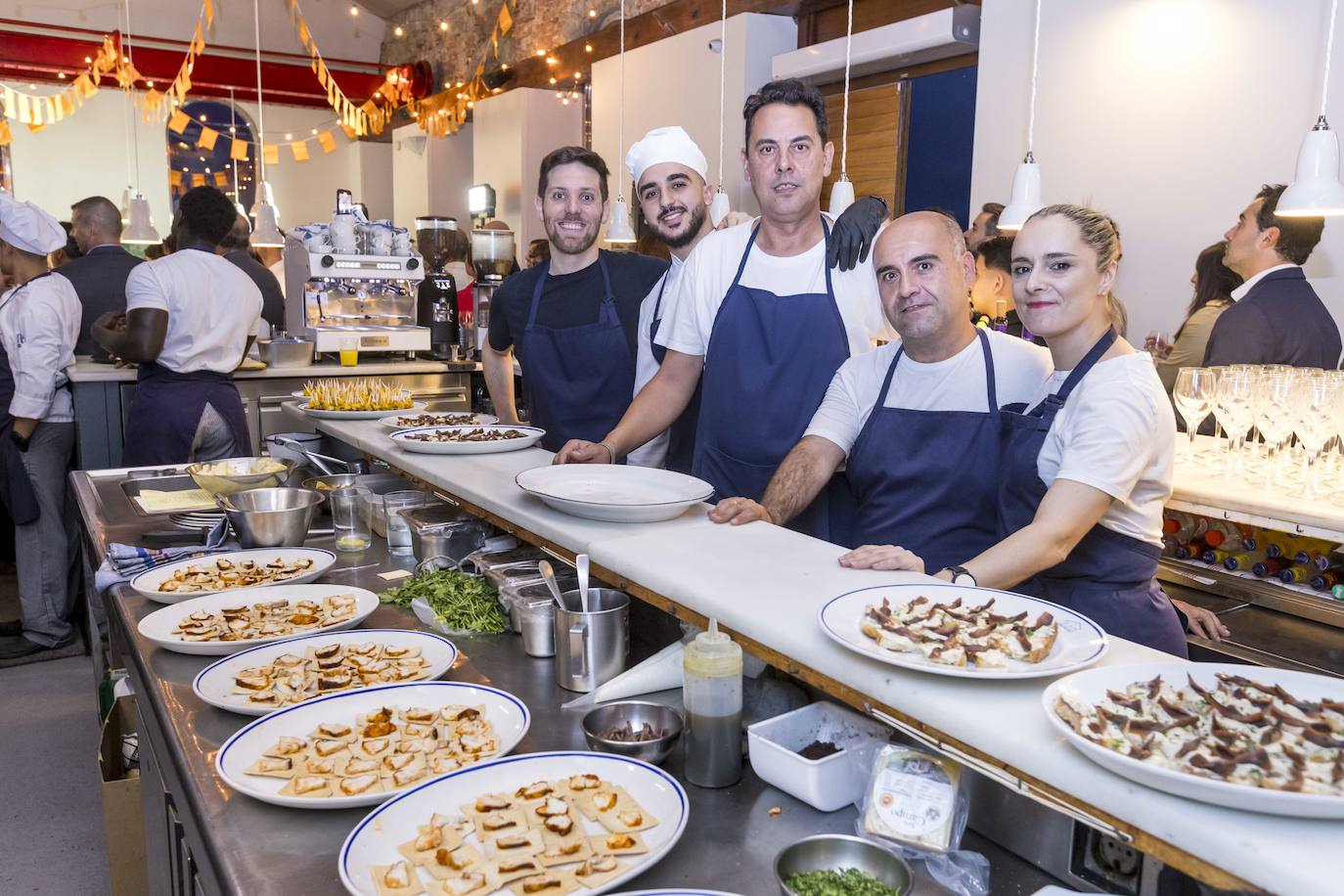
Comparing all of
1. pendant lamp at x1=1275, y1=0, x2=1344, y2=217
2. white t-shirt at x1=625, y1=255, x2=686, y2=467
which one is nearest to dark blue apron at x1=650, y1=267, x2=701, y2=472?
white t-shirt at x1=625, y1=255, x2=686, y2=467

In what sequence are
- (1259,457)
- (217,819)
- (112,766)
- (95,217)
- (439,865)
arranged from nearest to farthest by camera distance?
(439,865)
(217,819)
(112,766)
(1259,457)
(95,217)

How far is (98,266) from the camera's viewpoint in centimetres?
560

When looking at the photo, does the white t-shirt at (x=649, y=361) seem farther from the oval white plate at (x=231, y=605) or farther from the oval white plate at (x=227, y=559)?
the oval white plate at (x=231, y=605)

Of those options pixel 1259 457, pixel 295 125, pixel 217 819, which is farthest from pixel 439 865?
pixel 295 125

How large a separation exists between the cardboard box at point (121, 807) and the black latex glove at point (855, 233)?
2064mm

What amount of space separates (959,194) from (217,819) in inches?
218

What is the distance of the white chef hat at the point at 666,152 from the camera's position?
3432 mm

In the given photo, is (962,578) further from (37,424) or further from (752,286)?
(37,424)

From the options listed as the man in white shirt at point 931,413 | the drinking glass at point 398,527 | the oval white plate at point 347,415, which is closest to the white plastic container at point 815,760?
the man in white shirt at point 931,413

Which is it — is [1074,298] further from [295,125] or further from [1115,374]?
[295,125]

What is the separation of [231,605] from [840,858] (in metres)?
1.42

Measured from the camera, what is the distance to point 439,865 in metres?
1.21

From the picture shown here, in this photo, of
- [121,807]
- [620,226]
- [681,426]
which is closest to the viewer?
[121,807]

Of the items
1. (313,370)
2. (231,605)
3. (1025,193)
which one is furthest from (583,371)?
(313,370)
